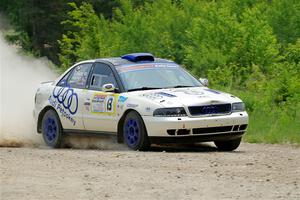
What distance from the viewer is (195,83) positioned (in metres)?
14.3

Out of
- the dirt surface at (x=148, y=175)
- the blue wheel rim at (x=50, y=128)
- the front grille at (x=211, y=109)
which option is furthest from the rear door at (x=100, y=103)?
the front grille at (x=211, y=109)

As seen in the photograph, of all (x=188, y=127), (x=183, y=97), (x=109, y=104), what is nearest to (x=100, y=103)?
(x=109, y=104)

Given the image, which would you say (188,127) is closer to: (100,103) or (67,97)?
(100,103)

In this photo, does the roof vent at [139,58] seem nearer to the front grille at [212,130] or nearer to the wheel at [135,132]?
the wheel at [135,132]

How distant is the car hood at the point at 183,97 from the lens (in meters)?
12.9

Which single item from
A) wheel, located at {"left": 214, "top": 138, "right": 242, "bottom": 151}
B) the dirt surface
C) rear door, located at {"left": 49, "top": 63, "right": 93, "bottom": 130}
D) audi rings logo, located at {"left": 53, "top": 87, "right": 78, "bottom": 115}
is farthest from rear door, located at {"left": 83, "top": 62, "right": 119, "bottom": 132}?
wheel, located at {"left": 214, "top": 138, "right": 242, "bottom": 151}

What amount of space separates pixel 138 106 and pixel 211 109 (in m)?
1.04

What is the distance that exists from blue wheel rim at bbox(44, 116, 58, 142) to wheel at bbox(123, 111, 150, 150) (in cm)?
204

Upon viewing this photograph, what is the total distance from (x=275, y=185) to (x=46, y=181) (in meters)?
2.35

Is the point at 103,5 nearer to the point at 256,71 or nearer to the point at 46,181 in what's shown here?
the point at 256,71

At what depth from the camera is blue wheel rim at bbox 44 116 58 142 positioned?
49.1 ft

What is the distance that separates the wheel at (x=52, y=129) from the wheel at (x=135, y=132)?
1933 millimetres

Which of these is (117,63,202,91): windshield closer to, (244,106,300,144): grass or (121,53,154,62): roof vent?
(121,53,154,62): roof vent

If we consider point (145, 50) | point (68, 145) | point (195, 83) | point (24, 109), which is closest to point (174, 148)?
point (195, 83)
